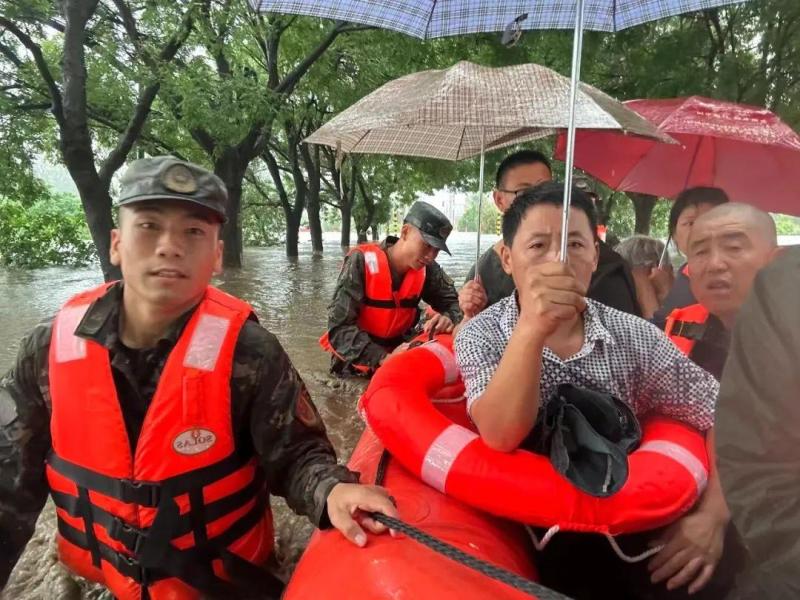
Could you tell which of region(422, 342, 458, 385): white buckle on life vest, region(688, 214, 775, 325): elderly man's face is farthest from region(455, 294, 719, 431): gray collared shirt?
region(688, 214, 775, 325): elderly man's face

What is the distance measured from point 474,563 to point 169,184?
126 centimetres

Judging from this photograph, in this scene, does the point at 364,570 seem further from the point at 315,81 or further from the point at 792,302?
the point at 315,81

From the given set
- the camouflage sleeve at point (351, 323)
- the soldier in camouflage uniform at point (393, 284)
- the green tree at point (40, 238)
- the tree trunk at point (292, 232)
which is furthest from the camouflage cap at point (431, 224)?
the tree trunk at point (292, 232)

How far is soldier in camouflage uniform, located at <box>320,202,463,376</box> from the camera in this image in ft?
12.9

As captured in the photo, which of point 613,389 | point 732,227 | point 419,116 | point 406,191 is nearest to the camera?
point 613,389

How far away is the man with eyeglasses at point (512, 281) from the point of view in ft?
9.07

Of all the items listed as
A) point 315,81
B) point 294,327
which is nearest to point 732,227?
point 294,327

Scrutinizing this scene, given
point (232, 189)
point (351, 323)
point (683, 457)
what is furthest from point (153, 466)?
point (232, 189)

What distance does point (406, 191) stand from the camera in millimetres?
25484

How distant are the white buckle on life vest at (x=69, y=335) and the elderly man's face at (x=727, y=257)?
2.27 m

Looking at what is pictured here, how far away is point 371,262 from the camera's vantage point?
169 inches

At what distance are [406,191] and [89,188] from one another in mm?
18870

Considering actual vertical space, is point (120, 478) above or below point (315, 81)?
below

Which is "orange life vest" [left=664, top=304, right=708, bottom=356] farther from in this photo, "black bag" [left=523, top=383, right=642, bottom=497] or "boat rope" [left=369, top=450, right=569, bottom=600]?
"boat rope" [left=369, top=450, right=569, bottom=600]
